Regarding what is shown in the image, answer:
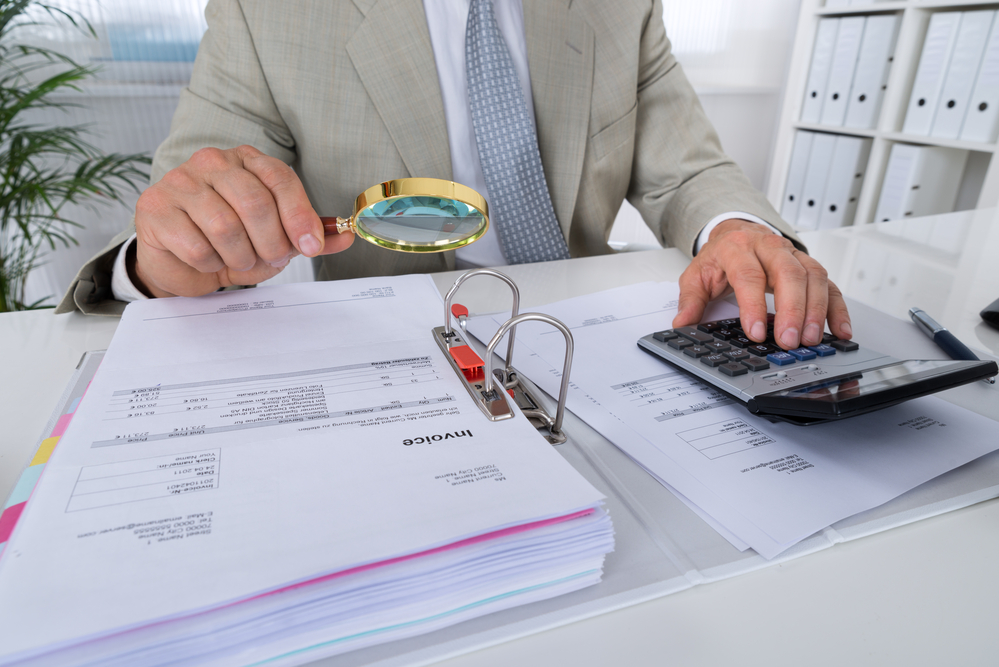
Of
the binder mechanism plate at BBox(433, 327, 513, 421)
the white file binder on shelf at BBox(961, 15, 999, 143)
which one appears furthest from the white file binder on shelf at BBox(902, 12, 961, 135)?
the binder mechanism plate at BBox(433, 327, 513, 421)

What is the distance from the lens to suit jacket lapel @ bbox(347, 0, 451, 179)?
91 centimetres

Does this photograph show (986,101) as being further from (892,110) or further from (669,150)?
(669,150)

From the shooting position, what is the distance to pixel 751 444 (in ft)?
1.54

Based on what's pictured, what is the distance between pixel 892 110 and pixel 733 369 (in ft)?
7.83

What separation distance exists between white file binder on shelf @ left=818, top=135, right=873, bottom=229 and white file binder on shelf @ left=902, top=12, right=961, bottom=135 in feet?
0.60

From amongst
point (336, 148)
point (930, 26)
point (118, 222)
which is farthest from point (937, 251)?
point (118, 222)

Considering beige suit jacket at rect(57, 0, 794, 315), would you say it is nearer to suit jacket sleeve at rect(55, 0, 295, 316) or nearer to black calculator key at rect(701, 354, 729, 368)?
suit jacket sleeve at rect(55, 0, 295, 316)

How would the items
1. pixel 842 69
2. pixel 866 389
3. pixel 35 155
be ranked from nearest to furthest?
pixel 866 389 → pixel 35 155 → pixel 842 69

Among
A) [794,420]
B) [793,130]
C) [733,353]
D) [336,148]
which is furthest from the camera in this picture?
[793,130]

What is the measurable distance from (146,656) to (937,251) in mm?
1245

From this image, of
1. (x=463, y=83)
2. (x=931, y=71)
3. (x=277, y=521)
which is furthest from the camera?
(x=931, y=71)

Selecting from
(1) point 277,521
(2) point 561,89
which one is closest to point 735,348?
(1) point 277,521

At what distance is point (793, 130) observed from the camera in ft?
8.87

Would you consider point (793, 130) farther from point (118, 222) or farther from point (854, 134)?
point (118, 222)
